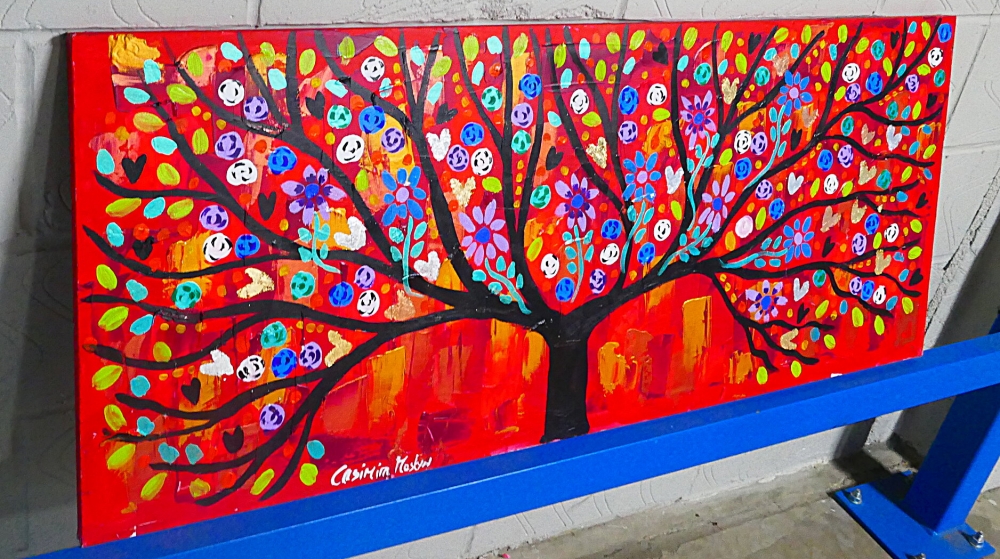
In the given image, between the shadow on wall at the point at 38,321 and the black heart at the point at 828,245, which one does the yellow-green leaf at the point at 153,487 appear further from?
the black heart at the point at 828,245

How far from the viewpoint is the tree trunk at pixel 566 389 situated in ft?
3.52

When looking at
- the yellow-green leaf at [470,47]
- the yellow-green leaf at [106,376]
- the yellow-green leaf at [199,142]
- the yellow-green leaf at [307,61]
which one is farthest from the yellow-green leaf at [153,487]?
the yellow-green leaf at [470,47]

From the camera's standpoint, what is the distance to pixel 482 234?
1.00 meters

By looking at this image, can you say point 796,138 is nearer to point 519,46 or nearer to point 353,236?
point 519,46

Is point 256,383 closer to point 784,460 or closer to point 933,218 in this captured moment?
point 933,218

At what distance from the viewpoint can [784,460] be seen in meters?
1.79

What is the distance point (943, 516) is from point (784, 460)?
303mm

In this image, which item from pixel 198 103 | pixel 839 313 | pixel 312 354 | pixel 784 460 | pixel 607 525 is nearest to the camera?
pixel 198 103

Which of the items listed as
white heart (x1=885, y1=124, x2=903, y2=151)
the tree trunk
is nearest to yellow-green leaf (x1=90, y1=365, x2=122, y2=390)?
the tree trunk

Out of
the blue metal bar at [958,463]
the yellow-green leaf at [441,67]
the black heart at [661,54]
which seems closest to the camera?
the yellow-green leaf at [441,67]

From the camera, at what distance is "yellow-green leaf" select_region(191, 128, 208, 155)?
2.76ft

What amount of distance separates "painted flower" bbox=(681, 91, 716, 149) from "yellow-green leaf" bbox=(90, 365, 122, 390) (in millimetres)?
702

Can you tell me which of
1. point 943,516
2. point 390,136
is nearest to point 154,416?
point 390,136

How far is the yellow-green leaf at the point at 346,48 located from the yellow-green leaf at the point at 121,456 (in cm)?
45
